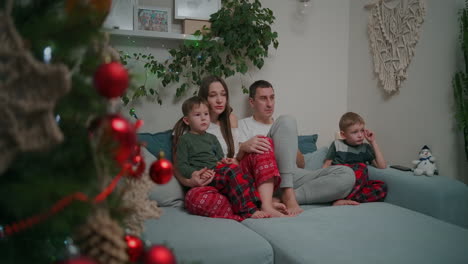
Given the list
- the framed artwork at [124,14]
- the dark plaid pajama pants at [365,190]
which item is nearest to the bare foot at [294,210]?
the dark plaid pajama pants at [365,190]

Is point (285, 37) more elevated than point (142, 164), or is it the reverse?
point (285, 37)

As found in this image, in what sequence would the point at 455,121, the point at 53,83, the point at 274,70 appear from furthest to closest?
the point at 274,70 < the point at 455,121 < the point at 53,83

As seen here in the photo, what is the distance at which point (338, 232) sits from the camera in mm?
1398

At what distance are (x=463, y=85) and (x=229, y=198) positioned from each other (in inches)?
54.6

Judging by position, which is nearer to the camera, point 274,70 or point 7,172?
point 7,172

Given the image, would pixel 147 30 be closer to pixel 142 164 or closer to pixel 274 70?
pixel 274 70

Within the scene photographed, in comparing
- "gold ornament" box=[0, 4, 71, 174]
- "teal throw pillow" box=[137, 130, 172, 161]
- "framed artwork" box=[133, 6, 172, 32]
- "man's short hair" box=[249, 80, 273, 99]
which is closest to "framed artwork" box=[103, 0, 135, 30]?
"framed artwork" box=[133, 6, 172, 32]

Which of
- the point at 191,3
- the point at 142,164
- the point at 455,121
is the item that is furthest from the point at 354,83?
the point at 142,164

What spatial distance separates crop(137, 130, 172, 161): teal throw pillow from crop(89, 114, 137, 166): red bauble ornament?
5.27ft

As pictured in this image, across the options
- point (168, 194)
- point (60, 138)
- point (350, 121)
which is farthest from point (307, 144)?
point (60, 138)

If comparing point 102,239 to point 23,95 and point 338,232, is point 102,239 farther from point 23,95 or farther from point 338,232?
point 338,232

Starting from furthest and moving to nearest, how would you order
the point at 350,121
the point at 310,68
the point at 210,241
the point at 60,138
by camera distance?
1. the point at 310,68
2. the point at 350,121
3. the point at 210,241
4. the point at 60,138

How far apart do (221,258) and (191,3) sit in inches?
72.4

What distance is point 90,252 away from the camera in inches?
17.8
